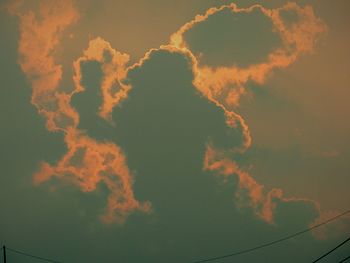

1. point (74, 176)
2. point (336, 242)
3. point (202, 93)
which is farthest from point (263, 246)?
point (74, 176)

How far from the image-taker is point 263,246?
1364cm

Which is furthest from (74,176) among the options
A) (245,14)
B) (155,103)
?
(245,14)

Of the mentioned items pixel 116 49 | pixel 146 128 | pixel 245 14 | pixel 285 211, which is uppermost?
pixel 245 14

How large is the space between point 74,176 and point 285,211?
786 cm

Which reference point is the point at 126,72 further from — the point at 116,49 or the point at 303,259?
the point at 303,259

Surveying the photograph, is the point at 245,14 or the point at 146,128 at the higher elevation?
the point at 245,14

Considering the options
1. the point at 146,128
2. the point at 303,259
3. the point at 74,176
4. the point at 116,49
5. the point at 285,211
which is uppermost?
the point at 116,49

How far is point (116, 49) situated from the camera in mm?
13250

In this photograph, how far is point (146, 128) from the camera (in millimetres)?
13695

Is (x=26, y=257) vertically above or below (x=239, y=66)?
below

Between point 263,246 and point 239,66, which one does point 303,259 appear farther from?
point 239,66

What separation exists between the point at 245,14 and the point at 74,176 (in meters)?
8.64

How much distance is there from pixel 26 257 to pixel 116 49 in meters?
8.49

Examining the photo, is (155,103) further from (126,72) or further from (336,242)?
(336,242)
